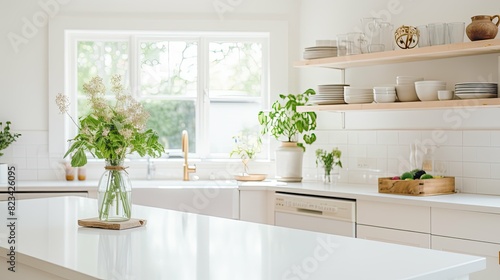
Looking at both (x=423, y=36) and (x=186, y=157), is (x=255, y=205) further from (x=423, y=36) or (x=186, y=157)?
(x=423, y=36)

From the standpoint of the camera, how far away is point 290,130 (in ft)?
18.2

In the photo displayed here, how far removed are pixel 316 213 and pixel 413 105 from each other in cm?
99

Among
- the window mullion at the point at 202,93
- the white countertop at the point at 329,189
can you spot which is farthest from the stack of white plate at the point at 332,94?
the window mullion at the point at 202,93

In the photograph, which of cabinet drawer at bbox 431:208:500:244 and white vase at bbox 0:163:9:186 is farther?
white vase at bbox 0:163:9:186

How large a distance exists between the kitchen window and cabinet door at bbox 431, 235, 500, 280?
247cm

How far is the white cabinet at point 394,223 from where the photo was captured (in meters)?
4.06

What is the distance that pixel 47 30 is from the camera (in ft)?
19.3

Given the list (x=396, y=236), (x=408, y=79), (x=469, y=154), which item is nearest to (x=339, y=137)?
(x=408, y=79)

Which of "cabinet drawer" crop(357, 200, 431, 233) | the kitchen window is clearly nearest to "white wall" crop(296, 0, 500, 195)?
the kitchen window

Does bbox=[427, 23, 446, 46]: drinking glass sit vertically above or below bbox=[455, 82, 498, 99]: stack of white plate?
above

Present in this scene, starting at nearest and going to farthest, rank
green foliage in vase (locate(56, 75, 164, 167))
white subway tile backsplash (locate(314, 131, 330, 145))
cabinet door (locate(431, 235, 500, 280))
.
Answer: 1. green foliage in vase (locate(56, 75, 164, 167))
2. cabinet door (locate(431, 235, 500, 280))
3. white subway tile backsplash (locate(314, 131, 330, 145))

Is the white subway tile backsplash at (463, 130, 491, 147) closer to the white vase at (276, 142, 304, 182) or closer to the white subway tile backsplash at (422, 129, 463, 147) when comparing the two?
the white subway tile backsplash at (422, 129, 463, 147)

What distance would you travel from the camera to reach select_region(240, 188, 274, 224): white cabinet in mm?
5133

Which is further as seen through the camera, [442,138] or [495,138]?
[442,138]
